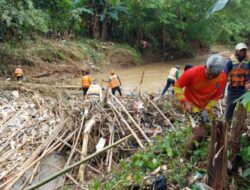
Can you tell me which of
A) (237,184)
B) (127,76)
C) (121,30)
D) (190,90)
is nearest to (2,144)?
(190,90)

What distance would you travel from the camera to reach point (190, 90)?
4535 mm

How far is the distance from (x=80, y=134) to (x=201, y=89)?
2.96 metres

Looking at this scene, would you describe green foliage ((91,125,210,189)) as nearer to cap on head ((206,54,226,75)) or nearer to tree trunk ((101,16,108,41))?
cap on head ((206,54,226,75))

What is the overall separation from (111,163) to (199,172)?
2.41 m

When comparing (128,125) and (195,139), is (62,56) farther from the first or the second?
(195,139)

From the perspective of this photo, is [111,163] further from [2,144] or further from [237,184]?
[237,184]

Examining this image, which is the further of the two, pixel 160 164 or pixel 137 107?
pixel 137 107

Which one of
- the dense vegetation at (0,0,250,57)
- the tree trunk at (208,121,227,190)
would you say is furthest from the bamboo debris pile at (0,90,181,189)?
the dense vegetation at (0,0,250,57)

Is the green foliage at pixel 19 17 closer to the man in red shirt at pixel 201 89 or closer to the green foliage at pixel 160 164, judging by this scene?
the green foliage at pixel 160 164

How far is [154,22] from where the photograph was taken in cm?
2267

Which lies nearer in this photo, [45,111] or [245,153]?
[245,153]

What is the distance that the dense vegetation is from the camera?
1984cm

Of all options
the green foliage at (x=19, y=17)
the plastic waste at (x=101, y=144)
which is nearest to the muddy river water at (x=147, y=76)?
the green foliage at (x=19, y=17)

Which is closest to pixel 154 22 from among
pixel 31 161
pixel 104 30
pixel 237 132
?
pixel 104 30
